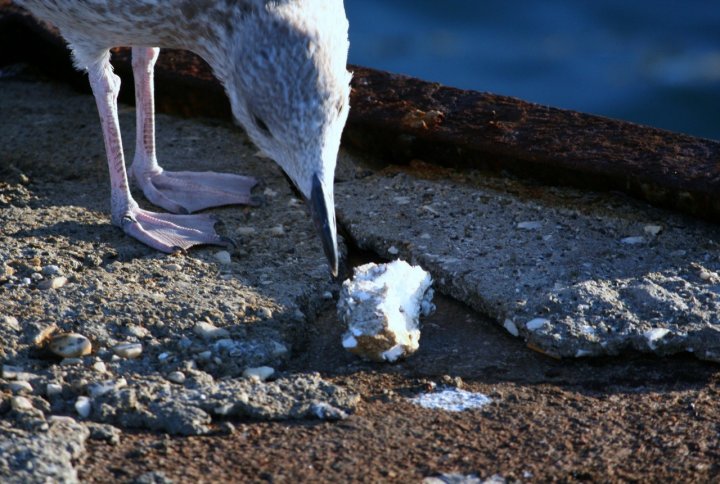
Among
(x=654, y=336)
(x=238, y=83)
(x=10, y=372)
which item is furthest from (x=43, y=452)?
(x=654, y=336)

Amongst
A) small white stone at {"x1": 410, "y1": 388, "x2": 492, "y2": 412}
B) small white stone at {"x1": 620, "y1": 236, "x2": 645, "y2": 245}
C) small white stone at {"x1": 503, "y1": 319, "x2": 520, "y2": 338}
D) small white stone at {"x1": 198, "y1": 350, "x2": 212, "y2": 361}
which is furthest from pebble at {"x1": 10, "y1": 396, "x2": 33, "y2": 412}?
small white stone at {"x1": 620, "y1": 236, "x2": 645, "y2": 245}

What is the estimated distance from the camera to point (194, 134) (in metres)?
4.65

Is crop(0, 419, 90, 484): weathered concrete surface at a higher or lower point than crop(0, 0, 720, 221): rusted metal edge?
lower

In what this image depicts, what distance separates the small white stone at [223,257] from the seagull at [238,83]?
55 millimetres

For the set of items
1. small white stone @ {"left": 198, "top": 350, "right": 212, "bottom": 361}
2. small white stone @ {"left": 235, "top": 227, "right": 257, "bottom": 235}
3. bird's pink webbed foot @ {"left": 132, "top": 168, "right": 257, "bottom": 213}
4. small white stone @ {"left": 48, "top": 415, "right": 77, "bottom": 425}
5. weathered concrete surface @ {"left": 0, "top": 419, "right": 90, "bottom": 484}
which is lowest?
weathered concrete surface @ {"left": 0, "top": 419, "right": 90, "bottom": 484}

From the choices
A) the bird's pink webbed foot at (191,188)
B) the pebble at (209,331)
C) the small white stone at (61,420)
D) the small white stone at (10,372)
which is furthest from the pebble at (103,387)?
the bird's pink webbed foot at (191,188)

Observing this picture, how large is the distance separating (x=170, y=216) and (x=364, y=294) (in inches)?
42.2

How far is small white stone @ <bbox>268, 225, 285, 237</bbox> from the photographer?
3787 millimetres

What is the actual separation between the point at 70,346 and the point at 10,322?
21 cm

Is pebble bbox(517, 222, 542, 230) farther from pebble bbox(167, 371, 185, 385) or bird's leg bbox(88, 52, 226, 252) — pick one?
pebble bbox(167, 371, 185, 385)

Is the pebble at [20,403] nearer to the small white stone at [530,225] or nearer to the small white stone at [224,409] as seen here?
the small white stone at [224,409]

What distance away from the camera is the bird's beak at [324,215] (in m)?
3.21

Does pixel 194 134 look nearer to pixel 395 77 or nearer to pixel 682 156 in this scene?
pixel 395 77

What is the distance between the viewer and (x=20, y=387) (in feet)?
9.25
